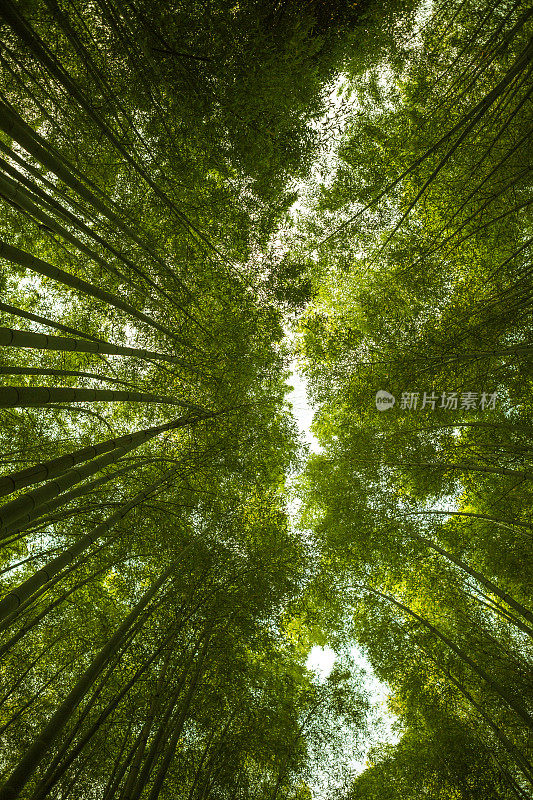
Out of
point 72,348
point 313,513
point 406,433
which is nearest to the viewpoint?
point 72,348

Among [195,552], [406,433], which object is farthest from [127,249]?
[406,433]

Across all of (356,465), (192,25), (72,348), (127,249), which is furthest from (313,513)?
(192,25)

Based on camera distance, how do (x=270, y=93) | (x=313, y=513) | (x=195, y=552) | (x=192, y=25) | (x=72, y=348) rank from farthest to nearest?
(x=313, y=513), (x=195, y=552), (x=270, y=93), (x=192, y=25), (x=72, y=348)

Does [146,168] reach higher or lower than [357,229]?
lower

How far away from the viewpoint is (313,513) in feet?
23.2

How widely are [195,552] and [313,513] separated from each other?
3173 mm

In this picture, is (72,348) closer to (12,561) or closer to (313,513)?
(12,561)

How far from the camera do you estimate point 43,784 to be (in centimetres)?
260

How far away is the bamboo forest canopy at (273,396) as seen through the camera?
3.56 m

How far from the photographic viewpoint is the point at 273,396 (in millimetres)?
6051

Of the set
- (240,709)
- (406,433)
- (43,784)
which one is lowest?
(43,784)

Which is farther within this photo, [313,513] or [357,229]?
[313,513]

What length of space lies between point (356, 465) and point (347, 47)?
5.33 metres

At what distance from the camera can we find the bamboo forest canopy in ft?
11.7
